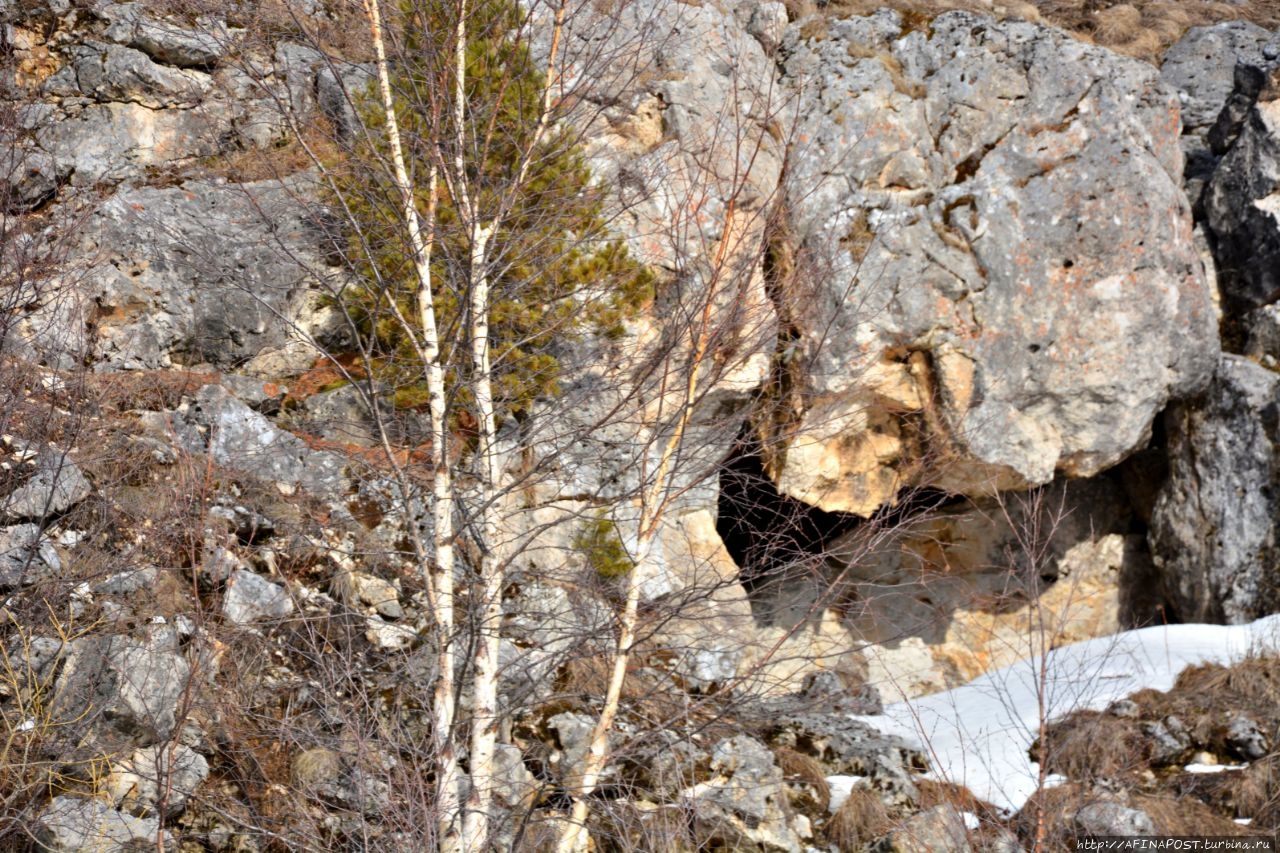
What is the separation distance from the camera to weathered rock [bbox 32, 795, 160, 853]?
512cm

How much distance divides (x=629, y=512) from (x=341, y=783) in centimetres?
299

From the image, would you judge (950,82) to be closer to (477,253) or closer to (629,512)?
(629,512)

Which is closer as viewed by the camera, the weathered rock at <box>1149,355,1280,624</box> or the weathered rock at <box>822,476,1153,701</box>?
the weathered rock at <box>1149,355,1280,624</box>

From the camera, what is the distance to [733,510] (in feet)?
37.8

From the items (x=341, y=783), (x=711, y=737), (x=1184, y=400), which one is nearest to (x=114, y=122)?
(x=341, y=783)

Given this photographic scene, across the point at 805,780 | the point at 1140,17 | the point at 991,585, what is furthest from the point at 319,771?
the point at 1140,17

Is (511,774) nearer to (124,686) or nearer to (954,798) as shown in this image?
(124,686)

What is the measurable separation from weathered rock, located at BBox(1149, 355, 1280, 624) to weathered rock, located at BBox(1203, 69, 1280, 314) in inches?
42.8

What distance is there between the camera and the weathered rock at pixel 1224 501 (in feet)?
34.5

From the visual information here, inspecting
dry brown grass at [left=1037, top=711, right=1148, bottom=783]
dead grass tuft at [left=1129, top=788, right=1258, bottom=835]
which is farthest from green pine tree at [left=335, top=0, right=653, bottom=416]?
dead grass tuft at [left=1129, top=788, right=1258, bottom=835]

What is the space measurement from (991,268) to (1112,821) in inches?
204

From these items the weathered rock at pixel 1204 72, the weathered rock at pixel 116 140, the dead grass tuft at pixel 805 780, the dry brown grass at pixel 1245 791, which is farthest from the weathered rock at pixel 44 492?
the weathered rock at pixel 1204 72

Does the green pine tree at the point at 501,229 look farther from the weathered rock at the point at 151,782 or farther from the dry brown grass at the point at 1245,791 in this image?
the dry brown grass at the point at 1245,791

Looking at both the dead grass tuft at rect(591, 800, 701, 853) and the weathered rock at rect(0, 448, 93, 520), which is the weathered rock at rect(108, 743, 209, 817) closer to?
the weathered rock at rect(0, 448, 93, 520)
